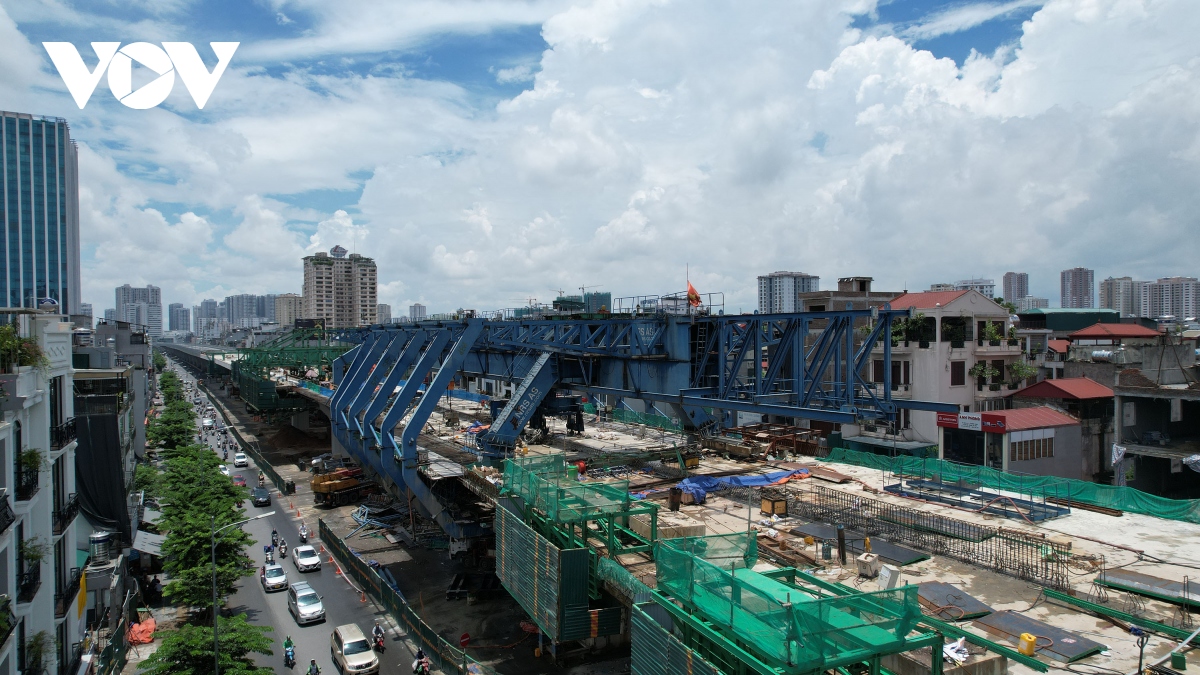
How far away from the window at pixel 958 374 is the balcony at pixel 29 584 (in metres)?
46.9

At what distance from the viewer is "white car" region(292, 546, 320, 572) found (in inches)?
1353

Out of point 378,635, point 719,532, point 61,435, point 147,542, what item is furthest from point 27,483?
point 147,542

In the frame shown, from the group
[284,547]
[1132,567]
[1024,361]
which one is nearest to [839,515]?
[1132,567]

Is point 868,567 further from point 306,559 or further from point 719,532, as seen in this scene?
point 306,559

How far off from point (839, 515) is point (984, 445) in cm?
2456

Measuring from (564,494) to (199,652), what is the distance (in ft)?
37.9

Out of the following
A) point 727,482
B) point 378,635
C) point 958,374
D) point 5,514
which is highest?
point 958,374

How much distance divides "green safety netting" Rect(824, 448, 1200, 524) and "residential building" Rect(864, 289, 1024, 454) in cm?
2033

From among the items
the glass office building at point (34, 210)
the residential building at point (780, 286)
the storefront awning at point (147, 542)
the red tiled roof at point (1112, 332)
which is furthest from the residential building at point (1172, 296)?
the glass office building at point (34, 210)

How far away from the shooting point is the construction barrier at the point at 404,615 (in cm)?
2339

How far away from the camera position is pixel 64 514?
19.9 metres

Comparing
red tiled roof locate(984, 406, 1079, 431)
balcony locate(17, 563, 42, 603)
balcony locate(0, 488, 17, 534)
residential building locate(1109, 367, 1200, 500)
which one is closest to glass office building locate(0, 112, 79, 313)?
balcony locate(17, 563, 42, 603)

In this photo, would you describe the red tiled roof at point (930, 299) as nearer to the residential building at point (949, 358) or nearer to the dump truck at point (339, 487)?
the residential building at point (949, 358)

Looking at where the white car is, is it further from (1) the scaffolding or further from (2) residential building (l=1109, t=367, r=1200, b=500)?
(2) residential building (l=1109, t=367, r=1200, b=500)
